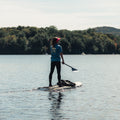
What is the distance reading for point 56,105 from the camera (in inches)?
652

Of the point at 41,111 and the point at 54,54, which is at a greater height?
the point at 54,54

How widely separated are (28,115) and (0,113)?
1145 millimetres

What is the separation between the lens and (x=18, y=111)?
48.6 feet

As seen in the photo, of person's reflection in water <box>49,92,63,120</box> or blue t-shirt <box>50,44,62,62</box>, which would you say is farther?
blue t-shirt <box>50,44,62,62</box>

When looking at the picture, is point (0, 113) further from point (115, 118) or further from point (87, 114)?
point (115, 118)

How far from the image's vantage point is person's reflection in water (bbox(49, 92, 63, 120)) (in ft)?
45.9

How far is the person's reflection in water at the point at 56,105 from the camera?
14.0 meters

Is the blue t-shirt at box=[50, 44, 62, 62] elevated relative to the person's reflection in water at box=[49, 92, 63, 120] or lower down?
elevated

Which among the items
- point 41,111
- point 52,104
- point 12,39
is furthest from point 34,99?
point 12,39

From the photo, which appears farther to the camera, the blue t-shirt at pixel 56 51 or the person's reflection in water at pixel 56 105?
the blue t-shirt at pixel 56 51

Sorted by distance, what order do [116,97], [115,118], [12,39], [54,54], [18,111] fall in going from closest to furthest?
1. [115,118]
2. [18,111]
3. [116,97]
4. [54,54]
5. [12,39]

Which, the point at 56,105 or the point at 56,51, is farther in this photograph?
the point at 56,51

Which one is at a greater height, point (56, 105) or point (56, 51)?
point (56, 51)

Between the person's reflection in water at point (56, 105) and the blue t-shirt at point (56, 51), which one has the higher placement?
the blue t-shirt at point (56, 51)
